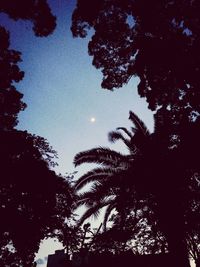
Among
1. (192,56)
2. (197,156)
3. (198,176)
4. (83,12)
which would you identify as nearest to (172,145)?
(198,176)

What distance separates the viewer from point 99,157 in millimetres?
14398

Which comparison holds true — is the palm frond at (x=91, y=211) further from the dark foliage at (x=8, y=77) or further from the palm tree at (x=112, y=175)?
the dark foliage at (x=8, y=77)

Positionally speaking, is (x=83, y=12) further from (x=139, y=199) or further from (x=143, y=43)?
(x=139, y=199)

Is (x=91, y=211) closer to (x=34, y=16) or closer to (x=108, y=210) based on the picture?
(x=108, y=210)

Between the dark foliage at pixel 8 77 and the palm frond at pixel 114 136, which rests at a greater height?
the dark foliage at pixel 8 77

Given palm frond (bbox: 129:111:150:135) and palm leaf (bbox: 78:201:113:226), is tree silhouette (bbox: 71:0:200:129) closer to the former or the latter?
palm frond (bbox: 129:111:150:135)

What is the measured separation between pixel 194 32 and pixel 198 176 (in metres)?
7.46

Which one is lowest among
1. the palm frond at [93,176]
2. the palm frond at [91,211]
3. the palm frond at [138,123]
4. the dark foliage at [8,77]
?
the palm frond at [91,211]

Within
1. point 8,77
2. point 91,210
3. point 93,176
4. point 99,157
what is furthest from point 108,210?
point 8,77

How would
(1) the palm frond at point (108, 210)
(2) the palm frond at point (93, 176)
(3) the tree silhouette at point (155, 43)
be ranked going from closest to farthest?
(3) the tree silhouette at point (155, 43)
(2) the palm frond at point (93, 176)
(1) the palm frond at point (108, 210)

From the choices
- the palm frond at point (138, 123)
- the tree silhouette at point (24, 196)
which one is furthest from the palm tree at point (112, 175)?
the tree silhouette at point (24, 196)

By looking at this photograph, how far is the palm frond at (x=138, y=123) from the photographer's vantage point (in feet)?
48.0

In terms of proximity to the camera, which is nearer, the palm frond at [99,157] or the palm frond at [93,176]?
the palm frond at [99,157]

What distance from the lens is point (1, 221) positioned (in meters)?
15.2
